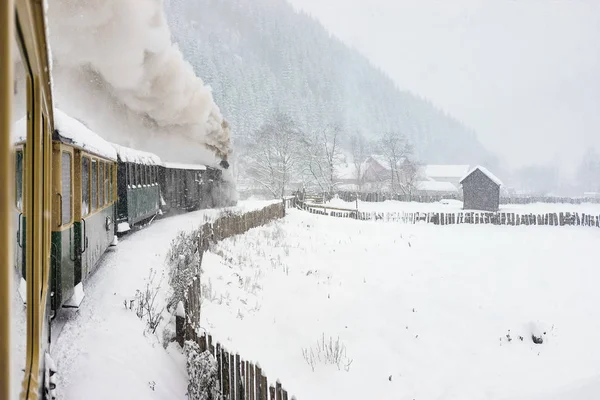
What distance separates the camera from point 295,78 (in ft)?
381

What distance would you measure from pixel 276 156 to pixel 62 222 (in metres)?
41.6

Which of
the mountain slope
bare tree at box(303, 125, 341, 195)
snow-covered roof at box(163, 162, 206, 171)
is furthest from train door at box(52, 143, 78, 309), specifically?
the mountain slope

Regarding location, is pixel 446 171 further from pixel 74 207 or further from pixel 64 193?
pixel 64 193

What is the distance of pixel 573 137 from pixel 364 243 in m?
189

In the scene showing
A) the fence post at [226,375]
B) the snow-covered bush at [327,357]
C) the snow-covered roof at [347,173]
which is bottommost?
the snow-covered bush at [327,357]

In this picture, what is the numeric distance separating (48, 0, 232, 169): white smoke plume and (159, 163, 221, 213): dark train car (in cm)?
227

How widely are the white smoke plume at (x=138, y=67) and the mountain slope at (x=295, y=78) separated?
165 ft

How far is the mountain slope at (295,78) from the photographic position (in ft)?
281

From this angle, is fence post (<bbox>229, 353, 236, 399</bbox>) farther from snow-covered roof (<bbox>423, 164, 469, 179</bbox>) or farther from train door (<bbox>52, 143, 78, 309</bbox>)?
snow-covered roof (<bbox>423, 164, 469, 179</bbox>)

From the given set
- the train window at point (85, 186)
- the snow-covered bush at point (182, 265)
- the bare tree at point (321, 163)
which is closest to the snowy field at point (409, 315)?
the snow-covered bush at point (182, 265)

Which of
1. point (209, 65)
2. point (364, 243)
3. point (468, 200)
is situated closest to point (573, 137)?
point (209, 65)

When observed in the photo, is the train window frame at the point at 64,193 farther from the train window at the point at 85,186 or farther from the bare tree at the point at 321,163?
the bare tree at the point at 321,163

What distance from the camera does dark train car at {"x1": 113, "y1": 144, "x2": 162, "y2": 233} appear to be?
39.7 feet

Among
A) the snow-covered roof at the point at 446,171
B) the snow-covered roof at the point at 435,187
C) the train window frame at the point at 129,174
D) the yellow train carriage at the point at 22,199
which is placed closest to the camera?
the yellow train carriage at the point at 22,199
